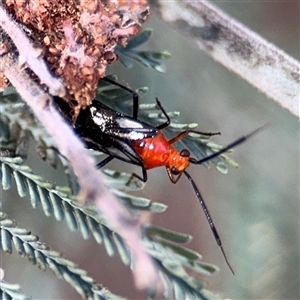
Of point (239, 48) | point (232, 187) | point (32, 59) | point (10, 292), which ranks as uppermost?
point (232, 187)

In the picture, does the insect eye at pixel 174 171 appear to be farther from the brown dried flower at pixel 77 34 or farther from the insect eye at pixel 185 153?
the brown dried flower at pixel 77 34

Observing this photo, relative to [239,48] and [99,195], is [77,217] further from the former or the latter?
[239,48]

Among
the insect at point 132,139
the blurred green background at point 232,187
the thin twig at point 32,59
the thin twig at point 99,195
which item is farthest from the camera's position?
the blurred green background at point 232,187

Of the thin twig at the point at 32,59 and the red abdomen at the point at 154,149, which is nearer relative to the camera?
the thin twig at the point at 32,59

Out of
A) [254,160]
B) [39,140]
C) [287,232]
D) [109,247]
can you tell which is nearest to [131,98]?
[39,140]

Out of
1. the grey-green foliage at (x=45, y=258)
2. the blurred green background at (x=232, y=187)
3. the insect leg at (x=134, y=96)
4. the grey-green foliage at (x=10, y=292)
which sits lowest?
the grey-green foliage at (x=10, y=292)

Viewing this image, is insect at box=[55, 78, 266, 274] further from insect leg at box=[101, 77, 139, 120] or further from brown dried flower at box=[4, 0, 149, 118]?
brown dried flower at box=[4, 0, 149, 118]

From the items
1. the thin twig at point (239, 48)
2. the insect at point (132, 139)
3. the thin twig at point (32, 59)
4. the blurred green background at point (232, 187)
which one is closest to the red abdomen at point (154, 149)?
the insect at point (132, 139)

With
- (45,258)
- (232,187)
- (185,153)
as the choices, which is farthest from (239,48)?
(232,187)
